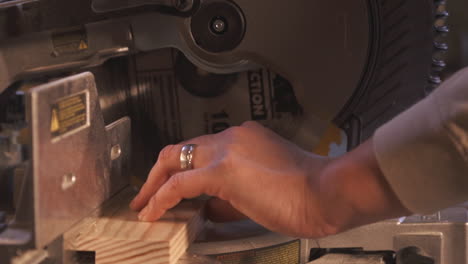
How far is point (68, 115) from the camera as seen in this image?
108 cm

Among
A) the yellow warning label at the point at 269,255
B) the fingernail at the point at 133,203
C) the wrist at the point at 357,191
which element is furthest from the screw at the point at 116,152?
the wrist at the point at 357,191

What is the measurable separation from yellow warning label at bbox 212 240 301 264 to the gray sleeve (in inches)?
16.3

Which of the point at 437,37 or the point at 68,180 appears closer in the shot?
the point at 68,180

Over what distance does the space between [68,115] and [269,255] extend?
592 millimetres

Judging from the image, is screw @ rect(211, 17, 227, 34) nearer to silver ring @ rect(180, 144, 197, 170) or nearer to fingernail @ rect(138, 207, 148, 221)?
silver ring @ rect(180, 144, 197, 170)

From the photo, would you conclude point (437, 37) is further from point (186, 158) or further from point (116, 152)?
point (116, 152)

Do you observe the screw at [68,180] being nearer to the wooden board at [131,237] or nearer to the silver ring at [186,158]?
the wooden board at [131,237]

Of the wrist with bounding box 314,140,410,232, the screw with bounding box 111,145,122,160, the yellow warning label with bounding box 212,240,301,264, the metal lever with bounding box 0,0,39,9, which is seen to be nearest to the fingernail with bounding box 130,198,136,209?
the screw with bounding box 111,145,122,160

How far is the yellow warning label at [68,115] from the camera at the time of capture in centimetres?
104

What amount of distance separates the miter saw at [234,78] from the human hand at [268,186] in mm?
137

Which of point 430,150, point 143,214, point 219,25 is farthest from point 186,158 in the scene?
point 430,150

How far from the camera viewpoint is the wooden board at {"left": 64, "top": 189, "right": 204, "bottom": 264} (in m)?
1.13

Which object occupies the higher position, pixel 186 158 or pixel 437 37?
pixel 437 37

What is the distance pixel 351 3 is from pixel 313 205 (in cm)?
62
